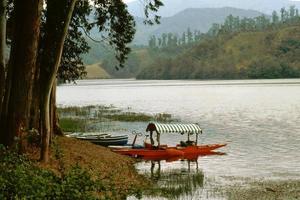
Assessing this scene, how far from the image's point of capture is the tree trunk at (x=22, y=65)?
57.4 feet

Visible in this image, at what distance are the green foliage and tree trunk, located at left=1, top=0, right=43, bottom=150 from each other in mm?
2964

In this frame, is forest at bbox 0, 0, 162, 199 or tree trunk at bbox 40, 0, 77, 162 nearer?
forest at bbox 0, 0, 162, 199

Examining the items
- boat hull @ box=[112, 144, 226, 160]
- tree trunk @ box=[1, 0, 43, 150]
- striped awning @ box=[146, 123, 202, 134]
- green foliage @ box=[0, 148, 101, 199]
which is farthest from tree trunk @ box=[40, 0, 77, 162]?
striped awning @ box=[146, 123, 202, 134]

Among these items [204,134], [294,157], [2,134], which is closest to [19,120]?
[2,134]

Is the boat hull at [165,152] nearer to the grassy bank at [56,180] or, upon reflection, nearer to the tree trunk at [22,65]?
the grassy bank at [56,180]

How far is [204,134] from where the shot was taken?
172 ft

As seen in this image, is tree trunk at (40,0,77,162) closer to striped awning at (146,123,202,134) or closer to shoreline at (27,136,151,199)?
shoreline at (27,136,151,199)

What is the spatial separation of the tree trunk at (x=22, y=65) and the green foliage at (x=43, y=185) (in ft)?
9.72

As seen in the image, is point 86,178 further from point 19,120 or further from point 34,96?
point 34,96

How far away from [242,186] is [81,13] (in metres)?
12.7

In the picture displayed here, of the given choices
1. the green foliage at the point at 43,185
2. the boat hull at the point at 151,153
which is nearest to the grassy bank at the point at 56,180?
the green foliage at the point at 43,185

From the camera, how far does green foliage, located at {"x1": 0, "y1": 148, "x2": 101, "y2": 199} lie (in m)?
12.2

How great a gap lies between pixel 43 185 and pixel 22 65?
20.0ft

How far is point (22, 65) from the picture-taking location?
57.6 feet
